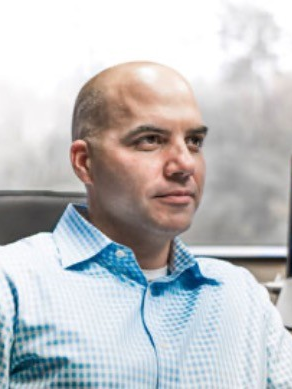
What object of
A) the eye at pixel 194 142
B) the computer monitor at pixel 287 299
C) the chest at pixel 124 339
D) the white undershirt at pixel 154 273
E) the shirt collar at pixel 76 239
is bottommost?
the computer monitor at pixel 287 299

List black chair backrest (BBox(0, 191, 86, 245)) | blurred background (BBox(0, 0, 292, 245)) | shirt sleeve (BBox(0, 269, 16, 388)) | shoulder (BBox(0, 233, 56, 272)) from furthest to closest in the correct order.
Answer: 1. blurred background (BBox(0, 0, 292, 245))
2. black chair backrest (BBox(0, 191, 86, 245))
3. shoulder (BBox(0, 233, 56, 272))
4. shirt sleeve (BBox(0, 269, 16, 388))

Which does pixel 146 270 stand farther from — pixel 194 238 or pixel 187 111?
pixel 194 238

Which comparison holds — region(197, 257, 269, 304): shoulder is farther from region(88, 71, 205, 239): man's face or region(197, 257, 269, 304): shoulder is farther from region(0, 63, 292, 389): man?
region(88, 71, 205, 239): man's face

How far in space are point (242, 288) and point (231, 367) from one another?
21cm

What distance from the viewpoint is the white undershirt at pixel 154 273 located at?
1261mm

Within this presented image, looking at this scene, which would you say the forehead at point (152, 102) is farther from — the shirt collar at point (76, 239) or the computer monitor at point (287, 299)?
the computer monitor at point (287, 299)

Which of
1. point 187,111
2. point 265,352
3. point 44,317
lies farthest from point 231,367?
point 187,111

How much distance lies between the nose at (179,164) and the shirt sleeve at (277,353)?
370 mm

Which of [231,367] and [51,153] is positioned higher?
[51,153]

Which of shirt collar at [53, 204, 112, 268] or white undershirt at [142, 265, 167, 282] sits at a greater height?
shirt collar at [53, 204, 112, 268]

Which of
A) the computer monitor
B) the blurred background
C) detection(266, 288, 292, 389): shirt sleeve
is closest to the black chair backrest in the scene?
detection(266, 288, 292, 389): shirt sleeve

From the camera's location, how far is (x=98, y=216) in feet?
4.15

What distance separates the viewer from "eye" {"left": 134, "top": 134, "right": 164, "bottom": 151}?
118 cm

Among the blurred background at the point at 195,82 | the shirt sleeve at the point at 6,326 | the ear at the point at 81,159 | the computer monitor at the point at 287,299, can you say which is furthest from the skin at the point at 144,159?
the blurred background at the point at 195,82
